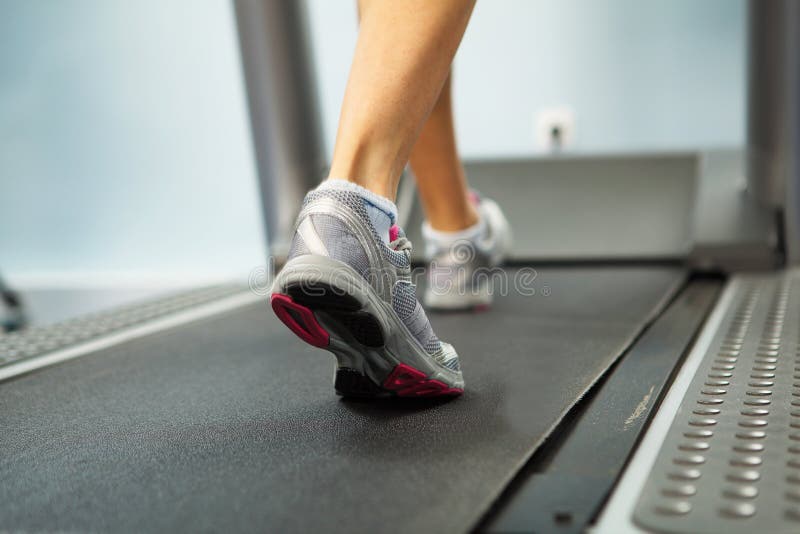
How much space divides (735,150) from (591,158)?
1.19 feet

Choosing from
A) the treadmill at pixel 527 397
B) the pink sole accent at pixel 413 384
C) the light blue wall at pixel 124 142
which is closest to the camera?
the treadmill at pixel 527 397

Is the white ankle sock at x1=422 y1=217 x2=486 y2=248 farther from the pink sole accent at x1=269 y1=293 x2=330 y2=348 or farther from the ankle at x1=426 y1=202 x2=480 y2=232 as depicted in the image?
the pink sole accent at x1=269 y1=293 x2=330 y2=348

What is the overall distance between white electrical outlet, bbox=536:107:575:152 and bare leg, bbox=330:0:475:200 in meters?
1.61

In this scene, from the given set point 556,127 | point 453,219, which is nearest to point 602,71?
point 556,127

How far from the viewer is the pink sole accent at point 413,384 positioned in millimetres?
898

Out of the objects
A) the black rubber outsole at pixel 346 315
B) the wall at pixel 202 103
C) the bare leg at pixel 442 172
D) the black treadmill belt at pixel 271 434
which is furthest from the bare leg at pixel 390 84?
the wall at pixel 202 103

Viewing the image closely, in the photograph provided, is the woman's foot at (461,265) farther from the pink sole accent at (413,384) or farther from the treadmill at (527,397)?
the pink sole accent at (413,384)

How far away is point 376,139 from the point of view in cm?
87

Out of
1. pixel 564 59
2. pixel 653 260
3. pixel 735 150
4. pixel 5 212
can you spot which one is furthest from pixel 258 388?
pixel 5 212

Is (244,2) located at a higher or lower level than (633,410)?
higher

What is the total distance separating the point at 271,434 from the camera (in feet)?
2.86

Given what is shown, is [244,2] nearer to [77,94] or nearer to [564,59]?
[564,59]

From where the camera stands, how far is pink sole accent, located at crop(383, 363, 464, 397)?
898 millimetres

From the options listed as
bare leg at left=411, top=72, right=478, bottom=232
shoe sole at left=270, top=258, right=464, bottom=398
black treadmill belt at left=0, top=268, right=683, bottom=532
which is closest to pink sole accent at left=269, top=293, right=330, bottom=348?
shoe sole at left=270, top=258, right=464, bottom=398
